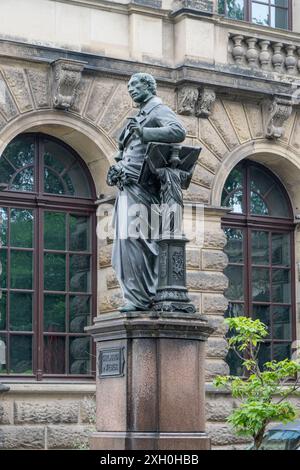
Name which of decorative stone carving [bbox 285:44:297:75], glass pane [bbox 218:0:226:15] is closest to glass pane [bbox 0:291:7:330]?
glass pane [bbox 218:0:226:15]

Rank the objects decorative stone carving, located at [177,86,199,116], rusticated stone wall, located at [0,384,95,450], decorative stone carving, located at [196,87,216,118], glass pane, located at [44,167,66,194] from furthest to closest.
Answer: decorative stone carving, located at [196,87,216,118] → decorative stone carving, located at [177,86,199,116] → glass pane, located at [44,167,66,194] → rusticated stone wall, located at [0,384,95,450]

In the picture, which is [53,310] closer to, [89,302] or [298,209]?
[89,302]

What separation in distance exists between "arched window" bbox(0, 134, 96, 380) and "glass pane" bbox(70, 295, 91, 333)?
15mm

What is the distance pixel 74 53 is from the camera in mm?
20406

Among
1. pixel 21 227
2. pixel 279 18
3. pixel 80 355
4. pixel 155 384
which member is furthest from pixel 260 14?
pixel 155 384

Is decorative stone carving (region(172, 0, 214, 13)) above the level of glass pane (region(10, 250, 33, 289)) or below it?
above

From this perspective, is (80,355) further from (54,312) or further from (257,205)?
(257,205)

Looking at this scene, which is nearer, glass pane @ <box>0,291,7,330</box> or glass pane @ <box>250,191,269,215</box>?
glass pane @ <box>0,291,7,330</box>

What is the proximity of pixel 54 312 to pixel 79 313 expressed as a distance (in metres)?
0.47

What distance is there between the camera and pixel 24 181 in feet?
67.6

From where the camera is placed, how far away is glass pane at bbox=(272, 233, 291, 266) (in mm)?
23172

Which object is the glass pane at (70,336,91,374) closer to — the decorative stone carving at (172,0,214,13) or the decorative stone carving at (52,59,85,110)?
the decorative stone carving at (52,59,85,110)

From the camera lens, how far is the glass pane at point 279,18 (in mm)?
23484

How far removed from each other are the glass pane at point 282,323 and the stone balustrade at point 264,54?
403 cm
